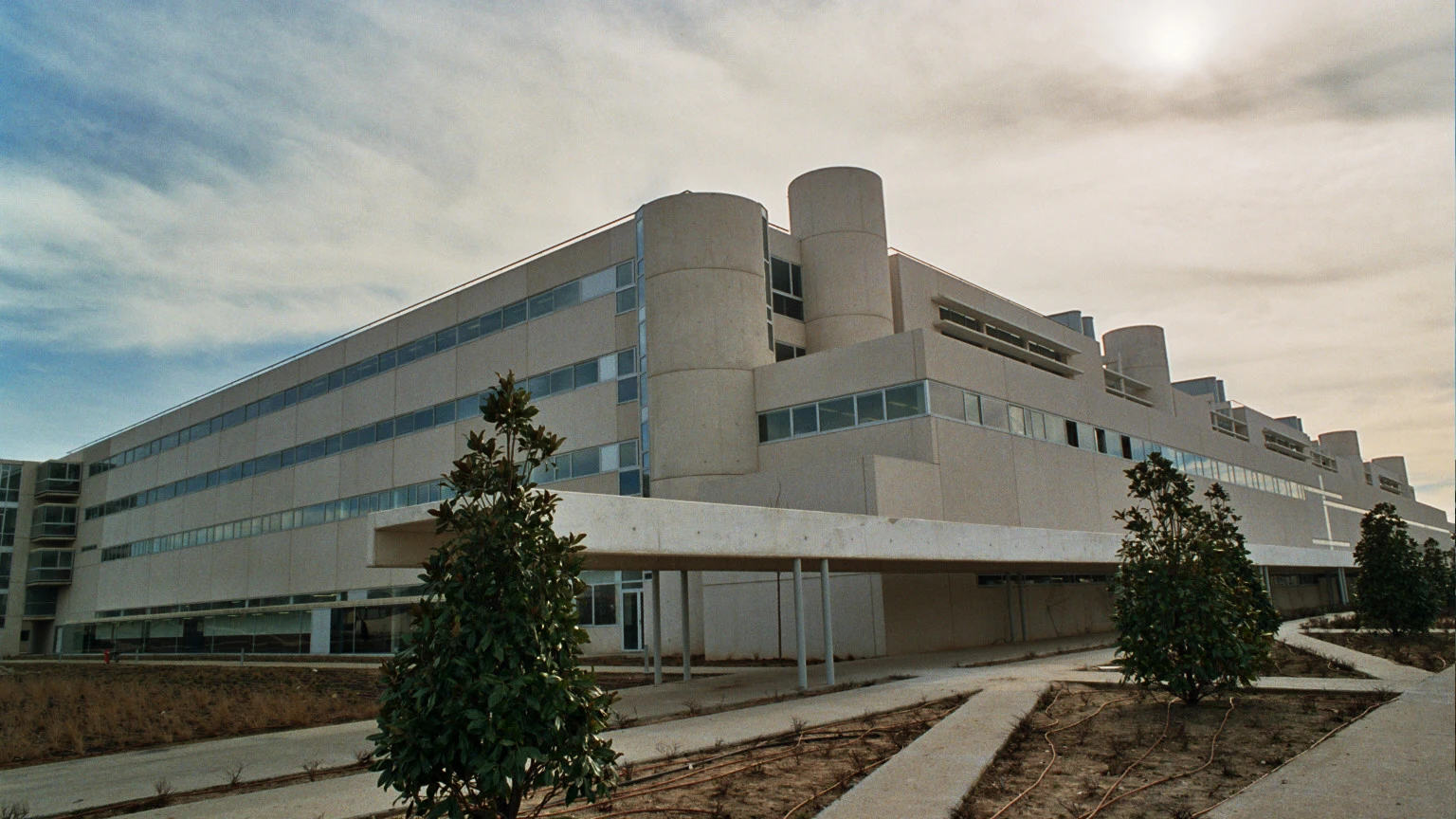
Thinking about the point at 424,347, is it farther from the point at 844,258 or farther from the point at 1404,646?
the point at 1404,646

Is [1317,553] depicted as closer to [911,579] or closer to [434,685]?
[911,579]

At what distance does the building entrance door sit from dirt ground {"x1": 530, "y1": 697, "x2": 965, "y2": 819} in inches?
852

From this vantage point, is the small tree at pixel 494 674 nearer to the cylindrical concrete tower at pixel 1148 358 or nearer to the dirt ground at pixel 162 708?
the dirt ground at pixel 162 708

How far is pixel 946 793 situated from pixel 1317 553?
4129cm

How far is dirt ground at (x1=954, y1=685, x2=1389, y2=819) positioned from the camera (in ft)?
27.9

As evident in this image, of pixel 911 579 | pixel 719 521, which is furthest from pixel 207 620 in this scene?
pixel 719 521

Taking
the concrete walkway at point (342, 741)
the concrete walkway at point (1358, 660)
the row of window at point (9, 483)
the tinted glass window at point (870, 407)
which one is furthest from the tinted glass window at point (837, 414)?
the row of window at point (9, 483)

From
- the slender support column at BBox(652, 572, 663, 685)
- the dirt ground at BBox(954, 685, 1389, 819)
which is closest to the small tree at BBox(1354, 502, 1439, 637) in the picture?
A: the dirt ground at BBox(954, 685, 1389, 819)

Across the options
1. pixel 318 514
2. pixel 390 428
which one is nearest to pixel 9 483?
pixel 318 514

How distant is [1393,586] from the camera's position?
83.4 feet

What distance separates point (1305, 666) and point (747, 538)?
11023 millimetres

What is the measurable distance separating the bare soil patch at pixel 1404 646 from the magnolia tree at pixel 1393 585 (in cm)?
46

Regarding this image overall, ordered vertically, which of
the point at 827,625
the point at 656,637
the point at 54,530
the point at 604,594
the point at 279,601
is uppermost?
the point at 54,530

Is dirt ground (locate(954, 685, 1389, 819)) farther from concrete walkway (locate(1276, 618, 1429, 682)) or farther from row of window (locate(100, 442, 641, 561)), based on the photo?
row of window (locate(100, 442, 641, 561))
